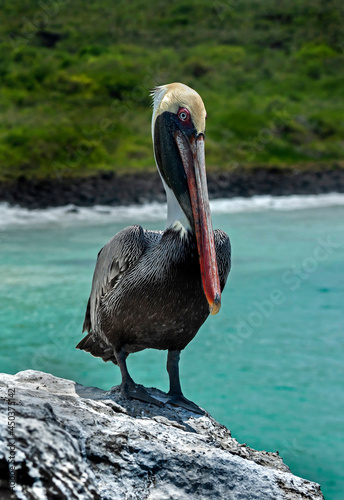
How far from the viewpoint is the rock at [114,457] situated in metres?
2.23

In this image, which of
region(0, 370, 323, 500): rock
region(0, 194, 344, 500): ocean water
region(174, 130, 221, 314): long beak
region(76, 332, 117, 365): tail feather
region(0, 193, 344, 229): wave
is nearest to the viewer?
region(0, 370, 323, 500): rock

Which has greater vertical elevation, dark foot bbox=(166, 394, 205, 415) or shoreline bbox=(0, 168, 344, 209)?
shoreline bbox=(0, 168, 344, 209)

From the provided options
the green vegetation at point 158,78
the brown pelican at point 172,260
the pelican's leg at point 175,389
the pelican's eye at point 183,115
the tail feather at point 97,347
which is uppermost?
the green vegetation at point 158,78

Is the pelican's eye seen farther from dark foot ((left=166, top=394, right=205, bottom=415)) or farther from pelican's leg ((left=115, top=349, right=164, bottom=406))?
dark foot ((left=166, top=394, right=205, bottom=415))

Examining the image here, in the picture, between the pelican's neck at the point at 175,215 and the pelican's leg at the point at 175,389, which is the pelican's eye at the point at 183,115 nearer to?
the pelican's neck at the point at 175,215

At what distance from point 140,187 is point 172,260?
1558 centimetres

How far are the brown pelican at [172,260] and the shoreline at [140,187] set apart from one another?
14.2 meters

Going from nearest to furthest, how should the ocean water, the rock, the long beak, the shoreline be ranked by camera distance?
the rock → the long beak → the ocean water → the shoreline

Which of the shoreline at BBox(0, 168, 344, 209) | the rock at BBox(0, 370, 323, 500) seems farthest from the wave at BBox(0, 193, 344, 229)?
the rock at BBox(0, 370, 323, 500)

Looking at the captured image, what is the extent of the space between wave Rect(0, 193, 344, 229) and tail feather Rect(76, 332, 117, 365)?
39.3 feet

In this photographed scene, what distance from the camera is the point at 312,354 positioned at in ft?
24.8

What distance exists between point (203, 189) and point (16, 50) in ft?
84.8

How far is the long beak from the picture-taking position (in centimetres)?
298

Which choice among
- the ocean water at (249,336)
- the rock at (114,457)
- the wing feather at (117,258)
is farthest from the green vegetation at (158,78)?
the rock at (114,457)
